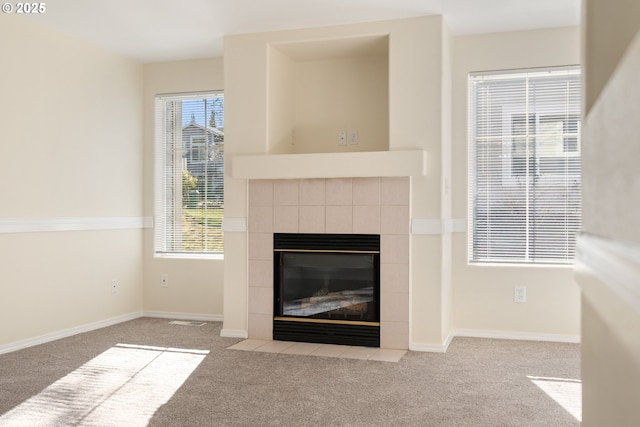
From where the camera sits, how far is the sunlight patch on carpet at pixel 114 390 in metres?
2.88

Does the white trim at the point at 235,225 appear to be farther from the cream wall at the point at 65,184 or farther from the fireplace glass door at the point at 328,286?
the cream wall at the point at 65,184

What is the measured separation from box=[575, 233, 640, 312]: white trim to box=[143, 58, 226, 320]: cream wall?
522 cm

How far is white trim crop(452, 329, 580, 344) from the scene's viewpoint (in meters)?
4.71

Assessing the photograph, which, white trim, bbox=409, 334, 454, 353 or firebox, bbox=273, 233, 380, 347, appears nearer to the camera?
white trim, bbox=409, 334, 454, 353

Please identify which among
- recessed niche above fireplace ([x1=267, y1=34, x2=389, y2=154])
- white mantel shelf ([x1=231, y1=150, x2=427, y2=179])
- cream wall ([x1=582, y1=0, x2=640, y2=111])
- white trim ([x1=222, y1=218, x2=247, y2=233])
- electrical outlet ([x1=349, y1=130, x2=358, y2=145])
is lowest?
white trim ([x1=222, y1=218, x2=247, y2=233])

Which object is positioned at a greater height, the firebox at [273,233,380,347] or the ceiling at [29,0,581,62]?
the ceiling at [29,0,581,62]

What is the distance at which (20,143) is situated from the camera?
A: 14.6 feet

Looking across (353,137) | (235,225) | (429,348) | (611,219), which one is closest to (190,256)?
(235,225)

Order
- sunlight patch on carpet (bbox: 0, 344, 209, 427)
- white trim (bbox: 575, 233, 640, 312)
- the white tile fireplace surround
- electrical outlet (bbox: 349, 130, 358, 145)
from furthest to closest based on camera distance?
electrical outlet (bbox: 349, 130, 358, 145) < the white tile fireplace surround < sunlight patch on carpet (bbox: 0, 344, 209, 427) < white trim (bbox: 575, 233, 640, 312)

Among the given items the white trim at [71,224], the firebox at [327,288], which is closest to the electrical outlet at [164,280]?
the white trim at [71,224]

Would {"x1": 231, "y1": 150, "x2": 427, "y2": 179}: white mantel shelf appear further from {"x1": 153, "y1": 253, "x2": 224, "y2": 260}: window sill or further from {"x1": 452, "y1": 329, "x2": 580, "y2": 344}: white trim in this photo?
{"x1": 452, "y1": 329, "x2": 580, "y2": 344}: white trim

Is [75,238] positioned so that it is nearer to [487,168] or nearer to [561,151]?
[487,168]

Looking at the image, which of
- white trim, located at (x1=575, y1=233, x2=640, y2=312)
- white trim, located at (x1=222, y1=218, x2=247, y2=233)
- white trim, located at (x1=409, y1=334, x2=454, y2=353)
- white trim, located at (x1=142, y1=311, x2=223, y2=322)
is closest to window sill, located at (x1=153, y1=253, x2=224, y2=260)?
white trim, located at (x1=142, y1=311, x2=223, y2=322)

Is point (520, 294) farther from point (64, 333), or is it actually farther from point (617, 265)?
point (617, 265)
